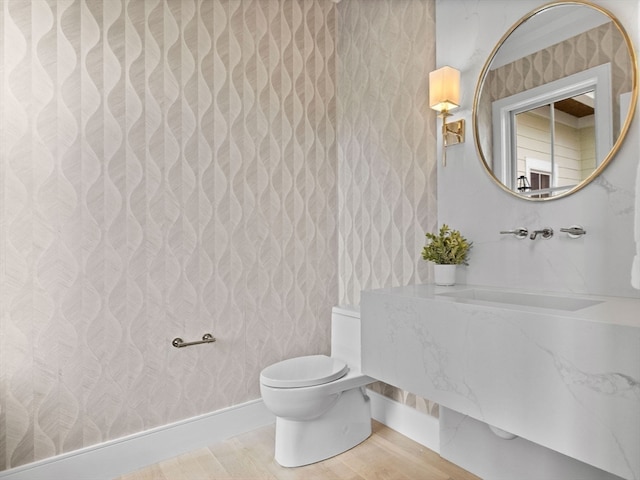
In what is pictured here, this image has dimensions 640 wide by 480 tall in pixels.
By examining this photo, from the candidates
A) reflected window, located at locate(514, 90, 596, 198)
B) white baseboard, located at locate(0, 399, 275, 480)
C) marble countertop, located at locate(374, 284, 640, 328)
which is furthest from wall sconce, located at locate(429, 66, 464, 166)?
white baseboard, located at locate(0, 399, 275, 480)

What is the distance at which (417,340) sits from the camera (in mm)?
1404

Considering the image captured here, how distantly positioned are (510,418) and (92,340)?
65.3 inches

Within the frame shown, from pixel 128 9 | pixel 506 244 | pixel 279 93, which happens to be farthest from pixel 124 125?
pixel 506 244

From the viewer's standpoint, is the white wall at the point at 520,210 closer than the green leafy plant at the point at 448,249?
Yes

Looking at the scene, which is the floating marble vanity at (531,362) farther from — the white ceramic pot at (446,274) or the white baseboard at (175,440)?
the white baseboard at (175,440)

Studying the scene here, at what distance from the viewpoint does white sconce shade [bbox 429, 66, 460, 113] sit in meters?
1.76

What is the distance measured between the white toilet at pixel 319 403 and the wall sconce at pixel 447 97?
100 centimetres

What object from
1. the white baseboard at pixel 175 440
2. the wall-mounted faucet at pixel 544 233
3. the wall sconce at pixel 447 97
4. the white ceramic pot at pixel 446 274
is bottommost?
the white baseboard at pixel 175 440

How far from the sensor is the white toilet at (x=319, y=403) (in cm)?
173

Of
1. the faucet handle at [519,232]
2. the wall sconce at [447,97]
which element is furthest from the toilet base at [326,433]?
the wall sconce at [447,97]

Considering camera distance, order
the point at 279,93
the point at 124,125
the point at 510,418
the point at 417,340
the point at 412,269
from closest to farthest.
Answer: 1. the point at 510,418
2. the point at 417,340
3. the point at 124,125
4. the point at 412,269
5. the point at 279,93

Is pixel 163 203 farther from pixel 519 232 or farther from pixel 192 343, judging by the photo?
pixel 519 232

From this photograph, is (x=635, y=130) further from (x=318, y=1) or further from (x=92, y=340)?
(x=92, y=340)

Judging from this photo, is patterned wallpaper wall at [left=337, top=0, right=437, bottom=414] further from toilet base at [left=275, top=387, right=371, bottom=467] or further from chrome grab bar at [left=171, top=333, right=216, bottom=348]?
chrome grab bar at [left=171, top=333, right=216, bottom=348]
